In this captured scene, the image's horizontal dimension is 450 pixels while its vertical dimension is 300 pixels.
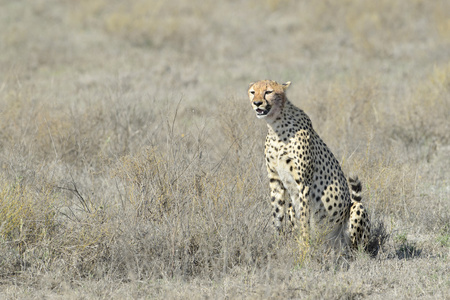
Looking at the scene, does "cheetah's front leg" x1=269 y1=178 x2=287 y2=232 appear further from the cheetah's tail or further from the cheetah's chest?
→ the cheetah's tail

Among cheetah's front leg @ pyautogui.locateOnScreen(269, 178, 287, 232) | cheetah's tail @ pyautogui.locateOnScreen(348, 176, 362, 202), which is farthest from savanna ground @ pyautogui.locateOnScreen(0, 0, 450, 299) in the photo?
cheetah's tail @ pyautogui.locateOnScreen(348, 176, 362, 202)

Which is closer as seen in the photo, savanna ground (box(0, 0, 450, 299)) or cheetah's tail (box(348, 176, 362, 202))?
savanna ground (box(0, 0, 450, 299))

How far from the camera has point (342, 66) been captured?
1202 cm

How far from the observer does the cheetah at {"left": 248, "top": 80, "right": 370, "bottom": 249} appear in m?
4.11

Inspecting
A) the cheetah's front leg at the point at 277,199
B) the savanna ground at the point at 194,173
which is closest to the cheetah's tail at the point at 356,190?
the savanna ground at the point at 194,173

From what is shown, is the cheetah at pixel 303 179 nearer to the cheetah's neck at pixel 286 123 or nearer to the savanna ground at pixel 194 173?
the cheetah's neck at pixel 286 123

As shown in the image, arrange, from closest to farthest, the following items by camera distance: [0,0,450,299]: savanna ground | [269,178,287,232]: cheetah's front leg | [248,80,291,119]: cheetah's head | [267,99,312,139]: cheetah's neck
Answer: [0,0,450,299]: savanna ground < [248,80,291,119]: cheetah's head < [267,99,312,139]: cheetah's neck < [269,178,287,232]: cheetah's front leg

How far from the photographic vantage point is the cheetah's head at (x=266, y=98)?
13.3 ft

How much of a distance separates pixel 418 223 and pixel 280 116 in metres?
1.82

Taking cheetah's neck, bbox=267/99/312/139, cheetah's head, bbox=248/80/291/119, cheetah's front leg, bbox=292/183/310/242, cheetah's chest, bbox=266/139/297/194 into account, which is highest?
cheetah's head, bbox=248/80/291/119

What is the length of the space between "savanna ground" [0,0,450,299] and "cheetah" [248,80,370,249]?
0.52 feet

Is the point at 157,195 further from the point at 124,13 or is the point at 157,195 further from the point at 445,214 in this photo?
the point at 124,13

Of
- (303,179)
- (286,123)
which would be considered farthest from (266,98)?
(303,179)

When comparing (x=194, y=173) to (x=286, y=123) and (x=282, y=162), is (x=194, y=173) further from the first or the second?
(x=286, y=123)
